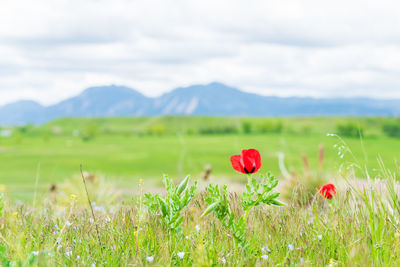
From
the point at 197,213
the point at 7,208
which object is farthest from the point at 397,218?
the point at 7,208

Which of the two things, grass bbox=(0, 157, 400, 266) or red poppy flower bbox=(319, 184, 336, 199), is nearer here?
grass bbox=(0, 157, 400, 266)

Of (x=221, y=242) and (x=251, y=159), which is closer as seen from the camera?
(x=251, y=159)

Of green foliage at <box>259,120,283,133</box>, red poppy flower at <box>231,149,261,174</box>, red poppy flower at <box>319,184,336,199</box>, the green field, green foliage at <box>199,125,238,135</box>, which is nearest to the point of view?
red poppy flower at <box>231,149,261,174</box>

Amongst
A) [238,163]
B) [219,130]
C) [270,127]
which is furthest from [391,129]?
[238,163]

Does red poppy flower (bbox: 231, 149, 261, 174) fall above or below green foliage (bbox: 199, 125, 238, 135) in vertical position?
above

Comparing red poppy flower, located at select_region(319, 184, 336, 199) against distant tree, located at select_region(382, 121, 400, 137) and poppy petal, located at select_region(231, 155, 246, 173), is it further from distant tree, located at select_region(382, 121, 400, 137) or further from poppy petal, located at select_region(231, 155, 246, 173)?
distant tree, located at select_region(382, 121, 400, 137)

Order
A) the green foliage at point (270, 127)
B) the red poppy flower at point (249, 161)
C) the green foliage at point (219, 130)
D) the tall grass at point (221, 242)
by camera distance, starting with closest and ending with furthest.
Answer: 1. the tall grass at point (221, 242)
2. the red poppy flower at point (249, 161)
3. the green foliage at point (270, 127)
4. the green foliage at point (219, 130)

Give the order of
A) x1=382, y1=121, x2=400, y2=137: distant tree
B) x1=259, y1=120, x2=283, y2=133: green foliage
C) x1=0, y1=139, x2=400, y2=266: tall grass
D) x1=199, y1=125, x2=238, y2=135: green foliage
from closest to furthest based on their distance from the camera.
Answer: x1=0, y1=139, x2=400, y2=266: tall grass < x1=382, y1=121, x2=400, y2=137: distant tree < x1=259, y1=120, x2=283, y2=133: green foliage < x1=199, y1=125, x2=238, y2=135: green foliage

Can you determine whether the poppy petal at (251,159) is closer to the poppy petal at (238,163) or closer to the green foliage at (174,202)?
the poppy petal at (238,163)

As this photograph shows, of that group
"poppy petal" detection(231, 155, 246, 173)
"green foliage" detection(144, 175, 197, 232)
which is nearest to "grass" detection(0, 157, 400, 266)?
"green foliage" detection(144, 175, 197, 232)

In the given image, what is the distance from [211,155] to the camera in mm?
24109

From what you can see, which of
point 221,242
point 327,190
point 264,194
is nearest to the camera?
point 264,194

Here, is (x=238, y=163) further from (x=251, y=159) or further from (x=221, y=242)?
(x=221, y=242)

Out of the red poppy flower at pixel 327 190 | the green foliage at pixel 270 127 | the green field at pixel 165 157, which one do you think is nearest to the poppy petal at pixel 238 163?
the red poppy flower at pixel 327 190
